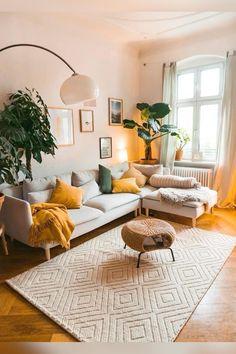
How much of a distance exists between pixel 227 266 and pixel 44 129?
2807 millimetres

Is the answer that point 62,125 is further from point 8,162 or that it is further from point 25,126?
point 8,162

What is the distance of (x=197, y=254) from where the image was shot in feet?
9.23

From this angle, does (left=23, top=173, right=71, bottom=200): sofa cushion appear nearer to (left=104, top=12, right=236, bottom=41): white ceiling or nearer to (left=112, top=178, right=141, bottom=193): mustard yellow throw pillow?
(left=112, top=178, right=141, bottom=193): mustard yellow throw pillow

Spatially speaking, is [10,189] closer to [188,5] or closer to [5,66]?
[5,66]

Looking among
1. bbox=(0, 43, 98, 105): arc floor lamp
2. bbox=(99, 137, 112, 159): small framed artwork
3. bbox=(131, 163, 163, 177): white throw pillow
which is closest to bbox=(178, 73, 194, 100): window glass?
bbox=(131, 163, 163, 177): white throw pillow

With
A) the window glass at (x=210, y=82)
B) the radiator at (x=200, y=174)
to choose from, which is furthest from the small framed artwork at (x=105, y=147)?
the window glass at (x=210, y=82)

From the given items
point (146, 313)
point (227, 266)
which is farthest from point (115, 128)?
point (146, 313)

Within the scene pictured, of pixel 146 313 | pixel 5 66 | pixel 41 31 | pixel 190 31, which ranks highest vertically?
pixel 190 31

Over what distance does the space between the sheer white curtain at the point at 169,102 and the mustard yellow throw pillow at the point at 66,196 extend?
242 cm

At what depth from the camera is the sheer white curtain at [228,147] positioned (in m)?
4.29

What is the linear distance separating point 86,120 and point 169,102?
6.13 ft

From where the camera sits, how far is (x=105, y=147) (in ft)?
16.0

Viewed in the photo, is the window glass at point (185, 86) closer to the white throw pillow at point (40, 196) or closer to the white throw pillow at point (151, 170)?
the white throw pillow at point (151, 170)

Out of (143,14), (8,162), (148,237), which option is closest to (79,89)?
(8,162)
